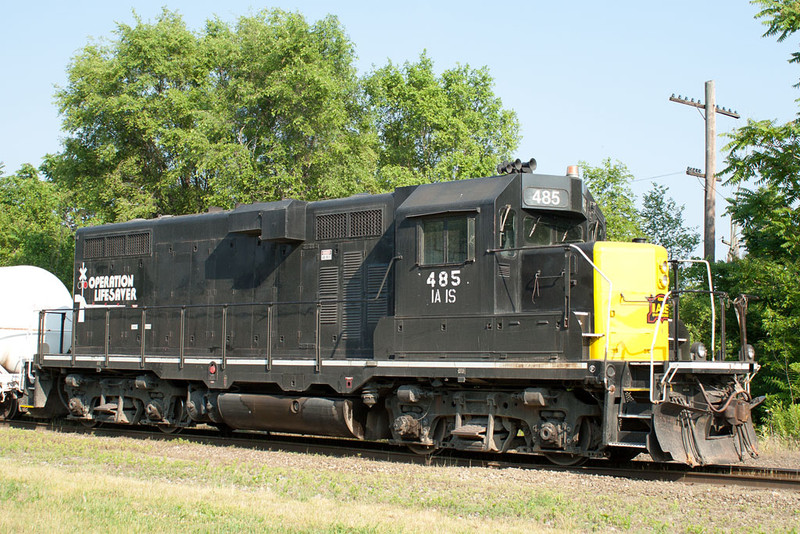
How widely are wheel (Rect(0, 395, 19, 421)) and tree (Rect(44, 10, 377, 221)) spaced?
8.75 metres

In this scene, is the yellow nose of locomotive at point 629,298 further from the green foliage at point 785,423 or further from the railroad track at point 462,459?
the green foliage at point 785,423

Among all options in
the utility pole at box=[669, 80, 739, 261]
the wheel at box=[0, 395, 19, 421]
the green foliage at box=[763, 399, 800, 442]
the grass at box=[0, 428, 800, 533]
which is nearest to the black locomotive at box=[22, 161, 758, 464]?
the grass at box=[0, 428, 800, 533]

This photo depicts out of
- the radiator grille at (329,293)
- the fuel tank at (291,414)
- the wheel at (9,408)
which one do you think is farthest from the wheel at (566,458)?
the wheel at (9,408)

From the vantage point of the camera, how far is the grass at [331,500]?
21.0ft

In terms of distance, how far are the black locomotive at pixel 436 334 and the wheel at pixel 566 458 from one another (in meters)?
0.03

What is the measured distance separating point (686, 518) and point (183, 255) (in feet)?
31.4

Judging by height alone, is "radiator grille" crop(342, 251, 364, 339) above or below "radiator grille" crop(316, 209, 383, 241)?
below

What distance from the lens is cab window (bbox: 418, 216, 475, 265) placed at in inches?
381

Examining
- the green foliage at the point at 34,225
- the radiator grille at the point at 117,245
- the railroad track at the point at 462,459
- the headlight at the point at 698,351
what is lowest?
the railroad track at the point at 462,459

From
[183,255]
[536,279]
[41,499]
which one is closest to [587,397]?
[536,279]

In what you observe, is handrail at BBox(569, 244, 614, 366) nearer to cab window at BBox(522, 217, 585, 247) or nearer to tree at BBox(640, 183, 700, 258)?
cab window at BBox(522, 217, 585, 247)

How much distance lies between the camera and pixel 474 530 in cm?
622

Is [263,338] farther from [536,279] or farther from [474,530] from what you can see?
[474,530]

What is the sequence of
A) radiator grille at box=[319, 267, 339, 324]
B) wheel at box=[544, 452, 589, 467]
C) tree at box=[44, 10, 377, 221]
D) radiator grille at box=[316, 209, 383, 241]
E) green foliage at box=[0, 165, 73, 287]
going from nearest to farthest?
wheel at box=[544, 452, 589, 467] < radiator grille at box=[316, 209, 383, 241] < radiator grille at box=[319, 267, 339, 324] < tree at box=[44, 10, 377, 221] < green foliage at box=[0, 165, 73, 287]
